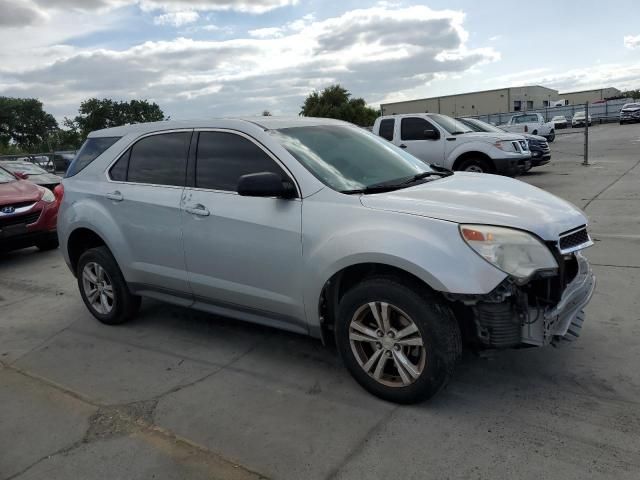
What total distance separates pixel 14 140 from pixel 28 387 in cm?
9655

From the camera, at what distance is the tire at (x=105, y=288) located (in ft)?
15.7

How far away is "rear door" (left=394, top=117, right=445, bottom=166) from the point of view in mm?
12414

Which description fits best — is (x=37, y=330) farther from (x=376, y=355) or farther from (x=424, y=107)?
(x=424, y=107)

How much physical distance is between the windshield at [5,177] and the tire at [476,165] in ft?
29.5

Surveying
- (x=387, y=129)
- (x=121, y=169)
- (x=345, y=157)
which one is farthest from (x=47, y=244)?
(x=387, y=129)

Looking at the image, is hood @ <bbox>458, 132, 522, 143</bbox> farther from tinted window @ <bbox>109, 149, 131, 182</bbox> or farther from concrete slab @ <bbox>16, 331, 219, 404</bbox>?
concrete slab @ <bbox>16, 331, 219, 404</bbox>

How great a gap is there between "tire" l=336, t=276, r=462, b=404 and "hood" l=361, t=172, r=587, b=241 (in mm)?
447

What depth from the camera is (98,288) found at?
498cm

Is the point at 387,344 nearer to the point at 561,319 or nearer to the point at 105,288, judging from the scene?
the point at 561,319

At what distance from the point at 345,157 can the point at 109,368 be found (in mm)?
2390

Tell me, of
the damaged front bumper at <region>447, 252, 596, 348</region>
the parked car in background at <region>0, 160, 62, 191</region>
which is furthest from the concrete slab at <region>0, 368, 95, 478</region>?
the parked car in background at <region>0, 160, 62, 191</region>

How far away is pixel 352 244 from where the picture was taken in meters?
3.18

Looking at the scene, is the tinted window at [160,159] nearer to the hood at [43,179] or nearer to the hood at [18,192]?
the hood at [18,192]

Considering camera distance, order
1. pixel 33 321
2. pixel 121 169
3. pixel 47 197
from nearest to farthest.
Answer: pixel 121 169 < pixel 33 321 < pixel 47 197
